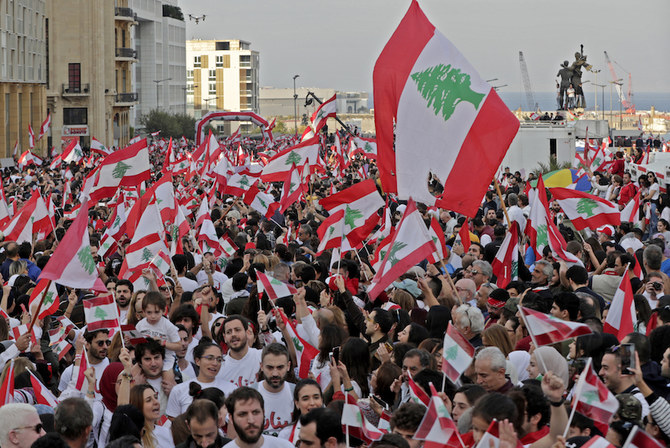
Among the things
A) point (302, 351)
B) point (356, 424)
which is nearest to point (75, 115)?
point (302, 351)

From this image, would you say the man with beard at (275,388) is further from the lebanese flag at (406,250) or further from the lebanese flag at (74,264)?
the lebanese flag at (74,264)

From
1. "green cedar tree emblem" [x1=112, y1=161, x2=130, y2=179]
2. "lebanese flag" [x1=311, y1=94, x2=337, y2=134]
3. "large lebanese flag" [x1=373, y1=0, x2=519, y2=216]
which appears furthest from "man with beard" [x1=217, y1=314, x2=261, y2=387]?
"lebanese flag" [x1=311, y1=94, x2=337, y2=134]

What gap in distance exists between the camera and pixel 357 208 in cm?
1367

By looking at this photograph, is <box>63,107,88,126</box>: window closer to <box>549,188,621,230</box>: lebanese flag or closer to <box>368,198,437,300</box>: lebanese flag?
<box>549,188,621,230</box>: lebanese flag

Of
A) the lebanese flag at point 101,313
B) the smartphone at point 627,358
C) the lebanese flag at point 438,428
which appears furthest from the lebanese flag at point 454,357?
the lebanese flag at point 101,313

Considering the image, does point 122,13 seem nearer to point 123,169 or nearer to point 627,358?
point 123,169

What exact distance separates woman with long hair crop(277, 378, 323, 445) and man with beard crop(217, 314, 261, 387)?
105cm

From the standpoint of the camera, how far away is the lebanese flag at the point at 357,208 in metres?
13.6

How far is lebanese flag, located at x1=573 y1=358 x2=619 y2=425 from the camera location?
5.69m

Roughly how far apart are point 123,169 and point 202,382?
32.3 feet

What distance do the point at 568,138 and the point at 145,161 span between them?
116ft

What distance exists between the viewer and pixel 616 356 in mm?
6480

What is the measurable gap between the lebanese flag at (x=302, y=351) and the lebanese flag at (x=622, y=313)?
2.25 metres

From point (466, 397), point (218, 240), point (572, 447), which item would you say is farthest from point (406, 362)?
point (218, 240)
